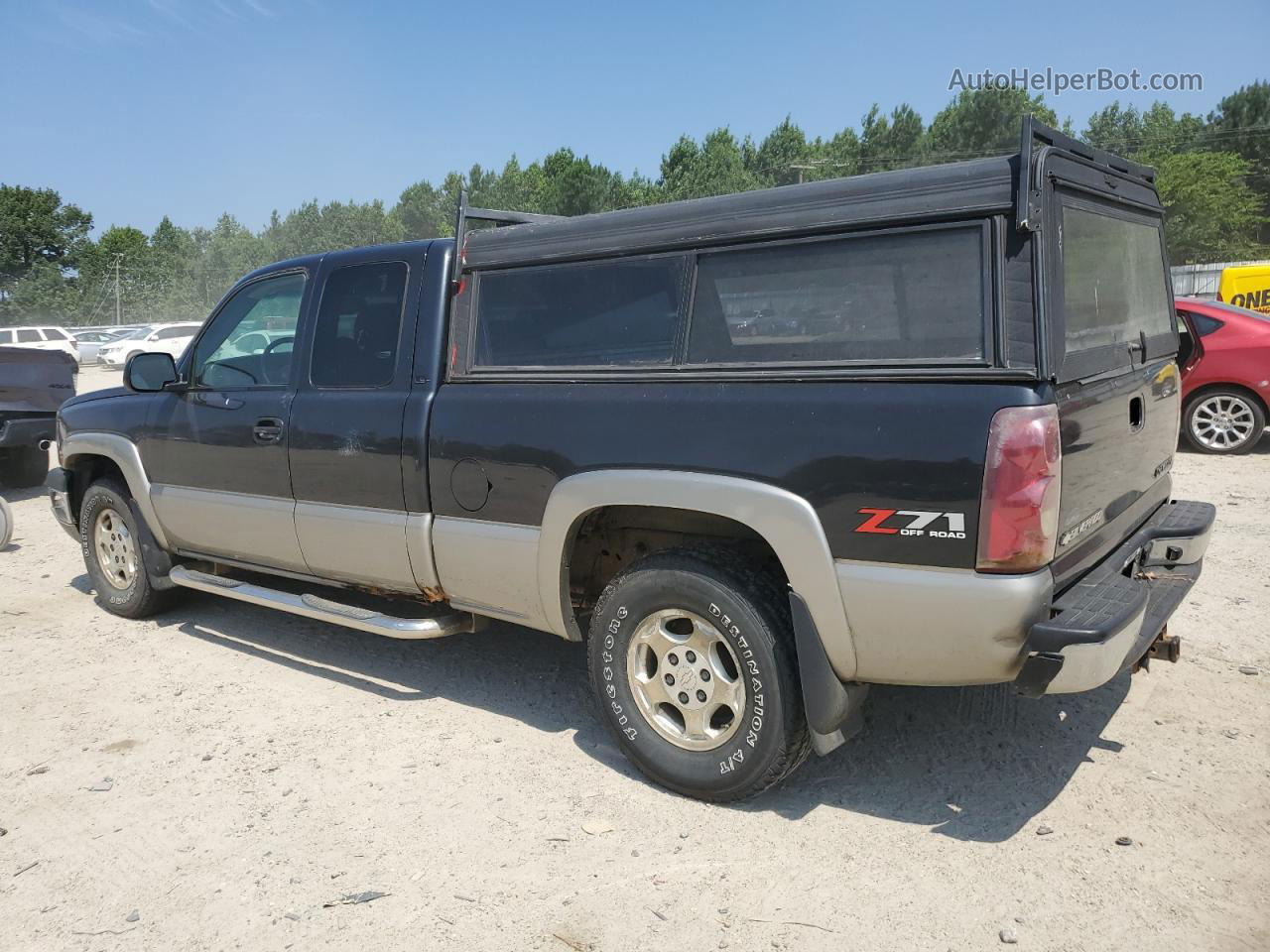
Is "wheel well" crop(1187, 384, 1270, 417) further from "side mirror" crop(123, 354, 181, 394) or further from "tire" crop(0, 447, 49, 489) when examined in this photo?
"tire" crop(0, 447, 49, 489)

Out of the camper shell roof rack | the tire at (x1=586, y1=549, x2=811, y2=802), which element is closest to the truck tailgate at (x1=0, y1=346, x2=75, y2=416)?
the camper shell roof rack

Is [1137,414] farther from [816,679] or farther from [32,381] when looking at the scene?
[32,381]

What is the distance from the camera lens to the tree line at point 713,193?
59.8 metres

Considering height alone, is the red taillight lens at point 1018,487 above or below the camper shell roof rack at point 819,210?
below

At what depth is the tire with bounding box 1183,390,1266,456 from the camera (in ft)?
32.3

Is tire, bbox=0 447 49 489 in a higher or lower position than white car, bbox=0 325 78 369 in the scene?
lower

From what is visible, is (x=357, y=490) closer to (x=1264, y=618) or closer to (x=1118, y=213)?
(x=1118, y=213)

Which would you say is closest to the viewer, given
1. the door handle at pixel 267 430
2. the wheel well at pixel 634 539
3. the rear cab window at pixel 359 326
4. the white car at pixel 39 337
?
the wheel well at pixel 634 539

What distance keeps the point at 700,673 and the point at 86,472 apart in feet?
14.7

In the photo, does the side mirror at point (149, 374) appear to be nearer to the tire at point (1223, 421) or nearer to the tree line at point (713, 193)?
the tire at point (1223, 421)

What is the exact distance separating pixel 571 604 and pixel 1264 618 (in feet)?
11.9

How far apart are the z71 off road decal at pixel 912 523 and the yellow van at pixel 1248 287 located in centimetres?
1449

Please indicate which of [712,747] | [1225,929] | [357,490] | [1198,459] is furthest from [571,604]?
[1198,459]

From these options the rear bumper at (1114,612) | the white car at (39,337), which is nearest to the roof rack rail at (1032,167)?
the rear bumper at (1114,612)
